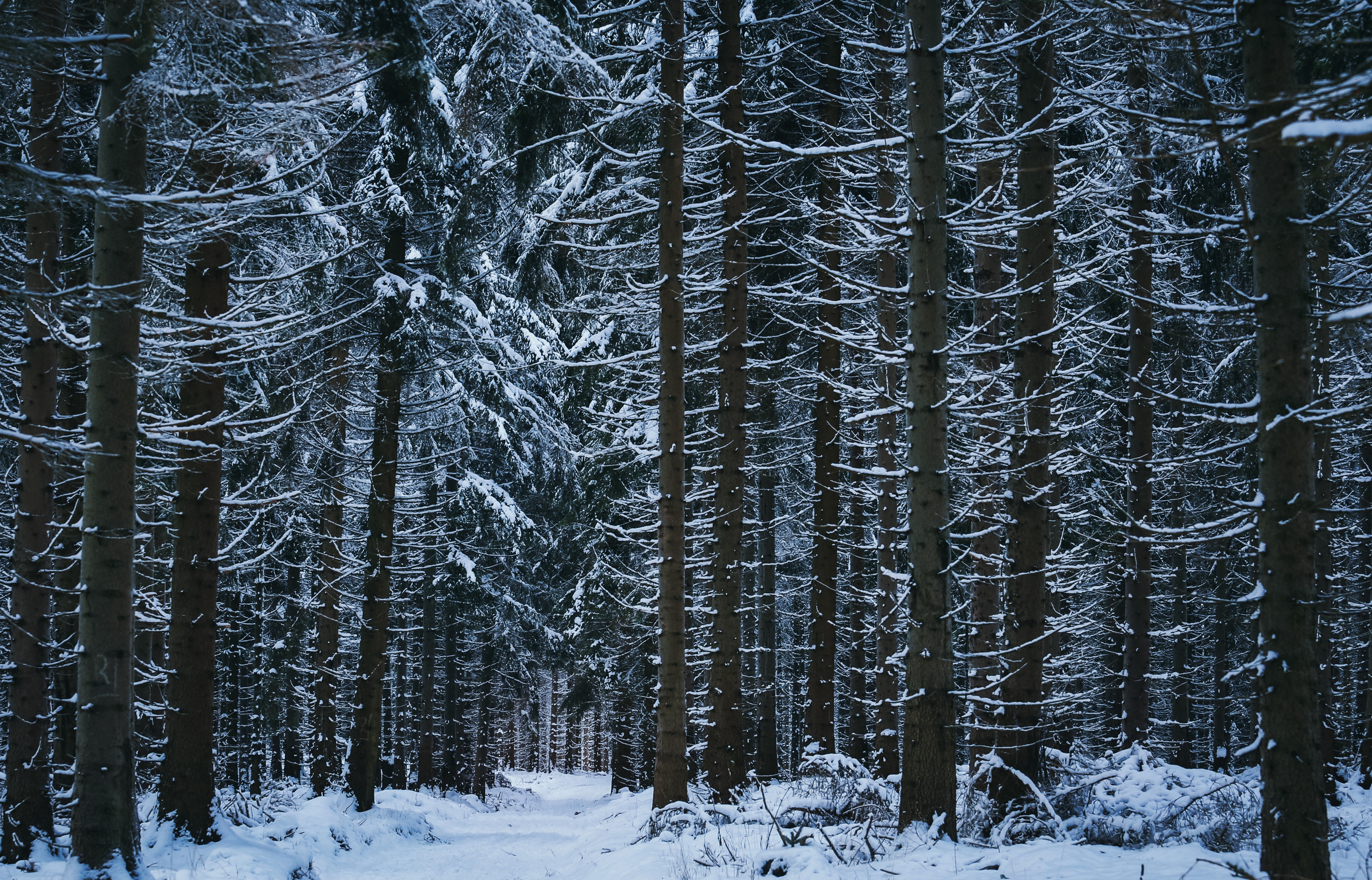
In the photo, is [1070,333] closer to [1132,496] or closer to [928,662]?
[1132,496]

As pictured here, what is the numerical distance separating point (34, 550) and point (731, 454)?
8340 mm

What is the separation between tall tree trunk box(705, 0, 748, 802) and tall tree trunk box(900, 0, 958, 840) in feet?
14.0

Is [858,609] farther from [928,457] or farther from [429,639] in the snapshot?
[928,457]

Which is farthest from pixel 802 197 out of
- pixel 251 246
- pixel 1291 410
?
pixel 1291 410

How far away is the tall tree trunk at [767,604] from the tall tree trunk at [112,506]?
828 cm

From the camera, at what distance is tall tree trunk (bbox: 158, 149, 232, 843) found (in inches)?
360

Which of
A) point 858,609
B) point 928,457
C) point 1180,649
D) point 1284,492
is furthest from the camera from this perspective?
point 858,609

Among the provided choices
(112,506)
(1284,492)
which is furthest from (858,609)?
(112,506)

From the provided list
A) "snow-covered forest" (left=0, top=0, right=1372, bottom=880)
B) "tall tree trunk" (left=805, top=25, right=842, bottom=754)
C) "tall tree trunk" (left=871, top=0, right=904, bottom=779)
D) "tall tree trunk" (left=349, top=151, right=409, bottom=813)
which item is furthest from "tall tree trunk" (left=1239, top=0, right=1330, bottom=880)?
"tall tree trunk" (left=349, top=151, right=409, bottom=813)

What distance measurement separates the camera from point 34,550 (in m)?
9.30

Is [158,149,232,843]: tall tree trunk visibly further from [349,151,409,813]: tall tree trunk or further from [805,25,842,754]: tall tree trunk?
[805,25,842,754]: tall tree trunk

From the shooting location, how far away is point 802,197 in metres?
13.0

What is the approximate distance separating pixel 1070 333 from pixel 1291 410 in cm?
630

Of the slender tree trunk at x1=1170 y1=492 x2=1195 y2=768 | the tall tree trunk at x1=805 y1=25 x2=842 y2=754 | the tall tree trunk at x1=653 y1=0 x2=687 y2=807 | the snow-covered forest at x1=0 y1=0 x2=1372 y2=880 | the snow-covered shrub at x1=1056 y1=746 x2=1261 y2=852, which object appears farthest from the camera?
the slender tree trunk at x1=1170 y1=492 x2=1195 y2=768
